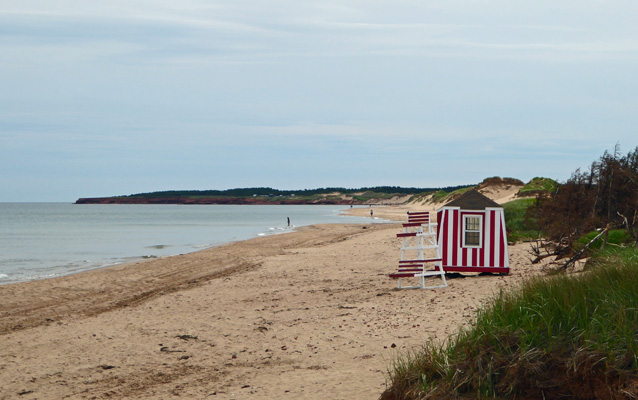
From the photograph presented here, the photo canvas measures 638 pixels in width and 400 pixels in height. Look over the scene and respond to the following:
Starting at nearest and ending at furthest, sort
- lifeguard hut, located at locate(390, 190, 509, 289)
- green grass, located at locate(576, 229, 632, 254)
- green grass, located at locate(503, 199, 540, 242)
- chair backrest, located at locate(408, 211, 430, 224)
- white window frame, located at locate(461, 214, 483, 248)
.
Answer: green grass, located at locate(576, 229, 632, 254), chair backrest, located at locate(408, 211, 430, 224), lifeguard hut, located at locate(390, 190, 509, 289), white window frame, located at locate(461, 214, 483, 248), green grass, located at locate(503, 199, 540, 242)

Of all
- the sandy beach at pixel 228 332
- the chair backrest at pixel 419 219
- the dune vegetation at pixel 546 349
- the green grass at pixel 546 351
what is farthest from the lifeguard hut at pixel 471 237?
the green grass at pixel 546 351

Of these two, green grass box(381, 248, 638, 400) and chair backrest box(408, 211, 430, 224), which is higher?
chair backrest box(408, 211, 430, 224)

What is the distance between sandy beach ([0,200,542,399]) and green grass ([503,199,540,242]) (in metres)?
5.72

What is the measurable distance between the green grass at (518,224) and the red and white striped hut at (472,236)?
853 centimetres

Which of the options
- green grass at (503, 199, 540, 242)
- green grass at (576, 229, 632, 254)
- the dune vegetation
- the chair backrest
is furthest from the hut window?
green grass at (503, 199, 540, 242)

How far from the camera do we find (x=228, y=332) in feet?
32.6

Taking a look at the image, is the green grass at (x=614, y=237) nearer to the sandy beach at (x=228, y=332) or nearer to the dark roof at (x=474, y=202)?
the sandy beach at (x=228, y=332)

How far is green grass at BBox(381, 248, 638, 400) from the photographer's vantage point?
483 centimetres

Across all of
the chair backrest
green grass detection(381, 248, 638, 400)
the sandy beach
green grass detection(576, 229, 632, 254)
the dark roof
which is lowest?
the sandy beach

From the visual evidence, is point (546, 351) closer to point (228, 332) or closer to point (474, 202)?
point (228, 332)

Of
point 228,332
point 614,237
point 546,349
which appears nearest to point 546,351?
point 546,349

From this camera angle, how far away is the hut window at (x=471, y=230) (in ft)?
46.5

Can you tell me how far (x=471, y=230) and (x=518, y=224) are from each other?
13666 mm

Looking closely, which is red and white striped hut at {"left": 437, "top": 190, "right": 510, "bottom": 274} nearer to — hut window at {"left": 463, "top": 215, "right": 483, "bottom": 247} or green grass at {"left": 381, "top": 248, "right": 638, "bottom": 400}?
hut window at {"left": 463, "top": 215, "right": 483, "bottom": 247}
